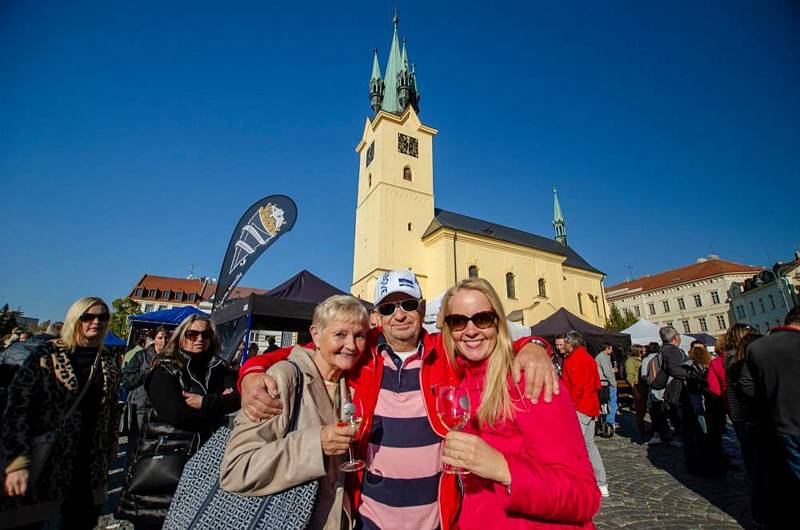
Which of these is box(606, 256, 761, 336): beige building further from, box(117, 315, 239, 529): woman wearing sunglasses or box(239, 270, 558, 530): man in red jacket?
box(117, 315, 239, 529): woman wearing sunglasses

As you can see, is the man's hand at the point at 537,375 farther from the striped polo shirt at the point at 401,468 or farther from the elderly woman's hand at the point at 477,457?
the striped polo shirt at the point at 401,468

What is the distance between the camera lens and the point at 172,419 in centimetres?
236

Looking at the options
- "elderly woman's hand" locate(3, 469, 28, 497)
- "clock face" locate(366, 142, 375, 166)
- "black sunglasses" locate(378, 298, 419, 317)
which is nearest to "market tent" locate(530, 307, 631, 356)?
"black sunglasses" locate(378, 298, 419, 317)

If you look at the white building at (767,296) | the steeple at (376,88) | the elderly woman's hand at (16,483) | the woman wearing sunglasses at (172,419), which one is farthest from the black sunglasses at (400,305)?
the white building at (767,296)

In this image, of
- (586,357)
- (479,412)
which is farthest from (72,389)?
(586,357)

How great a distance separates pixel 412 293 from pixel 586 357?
12.8ft

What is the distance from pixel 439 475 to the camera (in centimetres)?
178

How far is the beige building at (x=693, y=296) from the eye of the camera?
43469 mm

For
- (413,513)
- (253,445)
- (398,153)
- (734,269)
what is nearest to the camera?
(253,445)

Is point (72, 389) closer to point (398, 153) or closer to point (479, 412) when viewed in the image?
point (479, 412)

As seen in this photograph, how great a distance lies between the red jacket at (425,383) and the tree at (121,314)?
44.8 metres

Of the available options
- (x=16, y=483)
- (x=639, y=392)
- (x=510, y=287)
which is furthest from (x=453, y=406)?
(x=510, y=287)

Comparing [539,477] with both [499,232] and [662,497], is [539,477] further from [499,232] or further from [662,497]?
[499,232]

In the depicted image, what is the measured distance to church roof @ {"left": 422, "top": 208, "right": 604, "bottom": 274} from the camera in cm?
2997
